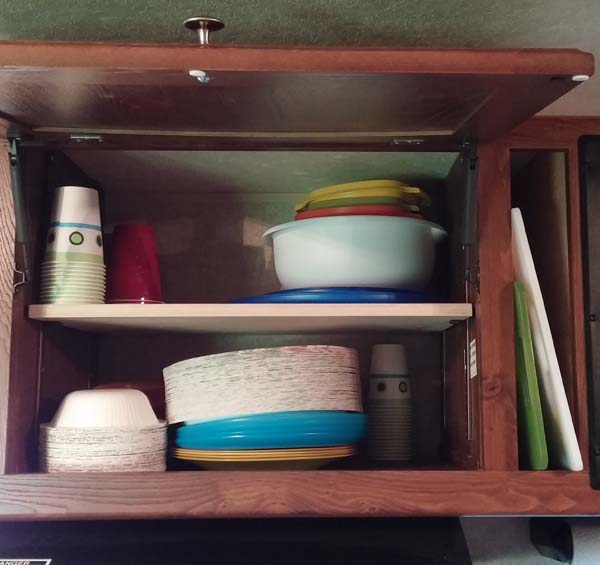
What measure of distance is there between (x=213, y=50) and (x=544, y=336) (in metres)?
0.55

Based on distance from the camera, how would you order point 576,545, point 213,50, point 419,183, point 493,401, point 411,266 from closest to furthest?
point 213,50, point 493,401, point 411,266, point 576,545, point 419,183

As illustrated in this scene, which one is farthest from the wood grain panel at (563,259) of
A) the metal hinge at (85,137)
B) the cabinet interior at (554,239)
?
the metal hinge at (85,137)

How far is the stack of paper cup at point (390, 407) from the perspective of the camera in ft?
3.94

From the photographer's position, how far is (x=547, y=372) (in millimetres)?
1017

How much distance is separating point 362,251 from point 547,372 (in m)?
0.29

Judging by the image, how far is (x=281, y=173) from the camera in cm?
123

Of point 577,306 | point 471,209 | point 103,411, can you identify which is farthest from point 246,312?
point 577,306

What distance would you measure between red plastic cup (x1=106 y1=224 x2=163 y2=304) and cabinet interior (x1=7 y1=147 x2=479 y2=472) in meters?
0.10

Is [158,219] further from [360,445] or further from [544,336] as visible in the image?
[544,336]

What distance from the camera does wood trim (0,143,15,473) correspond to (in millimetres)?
980

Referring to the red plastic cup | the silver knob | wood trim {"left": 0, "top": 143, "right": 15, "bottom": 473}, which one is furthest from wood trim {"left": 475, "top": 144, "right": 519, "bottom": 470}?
wood trim {"left": 0, "top": 143, "right": 15, "bottom": 473}

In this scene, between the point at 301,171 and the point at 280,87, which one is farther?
the point at 301,171

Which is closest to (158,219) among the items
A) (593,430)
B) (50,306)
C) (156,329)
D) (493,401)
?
(156,329)

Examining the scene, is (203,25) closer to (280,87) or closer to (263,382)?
(280,87)
